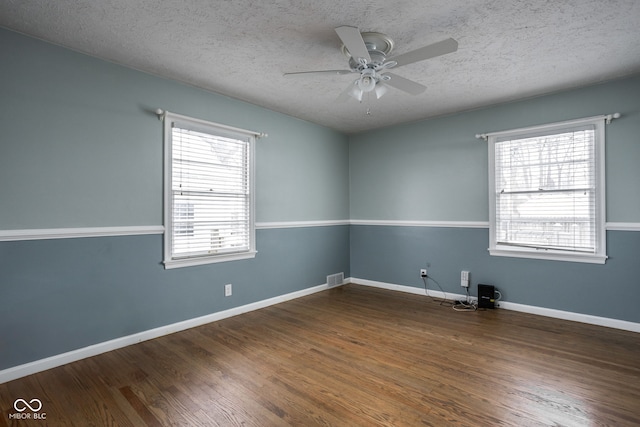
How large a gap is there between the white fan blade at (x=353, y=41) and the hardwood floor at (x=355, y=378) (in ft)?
7.54

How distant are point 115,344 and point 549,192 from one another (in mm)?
4744

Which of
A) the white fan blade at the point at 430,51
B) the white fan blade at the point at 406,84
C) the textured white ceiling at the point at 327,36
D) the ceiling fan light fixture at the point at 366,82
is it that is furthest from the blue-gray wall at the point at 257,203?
the white fan blade at the point at 430,51

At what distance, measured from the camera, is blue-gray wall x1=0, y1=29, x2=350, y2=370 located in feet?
7.70

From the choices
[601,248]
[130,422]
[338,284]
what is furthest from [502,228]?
[130,422]

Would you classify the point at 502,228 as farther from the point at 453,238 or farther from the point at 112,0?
the point at 112,0

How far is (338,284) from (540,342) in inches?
111

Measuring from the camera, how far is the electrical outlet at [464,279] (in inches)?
167

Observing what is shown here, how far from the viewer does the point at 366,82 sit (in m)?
2.57

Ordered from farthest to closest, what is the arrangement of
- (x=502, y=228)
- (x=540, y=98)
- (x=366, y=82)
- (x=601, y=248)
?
(x=502, y=228) < (x=540, y=98) < (x=601, y=248) < (x=366, y=82)

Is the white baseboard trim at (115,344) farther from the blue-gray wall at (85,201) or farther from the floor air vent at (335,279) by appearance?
the floor air vent at (335,279)

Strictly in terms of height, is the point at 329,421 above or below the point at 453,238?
below

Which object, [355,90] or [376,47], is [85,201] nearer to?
[355,90]

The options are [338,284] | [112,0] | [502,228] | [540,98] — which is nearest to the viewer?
[112,0]
